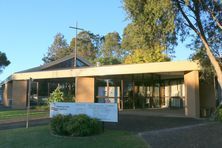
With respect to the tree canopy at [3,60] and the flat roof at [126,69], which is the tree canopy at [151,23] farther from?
the tree canopy at [3,60]

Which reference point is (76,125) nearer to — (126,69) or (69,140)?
(69,140)

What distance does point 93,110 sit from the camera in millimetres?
14312

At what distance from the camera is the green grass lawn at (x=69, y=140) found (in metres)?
11.2

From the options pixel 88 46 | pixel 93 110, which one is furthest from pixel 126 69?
pixel 88 46

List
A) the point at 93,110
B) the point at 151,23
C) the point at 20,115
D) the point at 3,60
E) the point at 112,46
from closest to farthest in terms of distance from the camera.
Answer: the point at 93,110
the point at 151,23
the point at 20,115
the point at 3,60
the point at 112,46

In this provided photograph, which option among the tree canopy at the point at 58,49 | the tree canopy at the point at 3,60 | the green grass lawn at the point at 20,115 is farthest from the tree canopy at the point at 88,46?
the green grass lawn at the point at 20,115

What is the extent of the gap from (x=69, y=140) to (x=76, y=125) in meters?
0.91

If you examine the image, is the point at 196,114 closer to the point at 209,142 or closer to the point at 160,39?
the point at 160,39

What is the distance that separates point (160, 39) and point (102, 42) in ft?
205

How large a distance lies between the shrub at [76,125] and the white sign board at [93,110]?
410 millimetres

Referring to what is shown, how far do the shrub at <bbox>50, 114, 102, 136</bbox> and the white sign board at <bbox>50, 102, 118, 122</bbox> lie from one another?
0.41 m

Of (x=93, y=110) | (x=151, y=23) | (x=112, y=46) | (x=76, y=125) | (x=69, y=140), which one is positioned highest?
(x=112, y=46)

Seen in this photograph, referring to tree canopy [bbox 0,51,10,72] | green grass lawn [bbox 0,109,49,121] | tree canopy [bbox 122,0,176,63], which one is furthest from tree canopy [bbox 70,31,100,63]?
tree canopy [bbox 122,0,176,63]

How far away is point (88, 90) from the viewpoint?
26656mm
